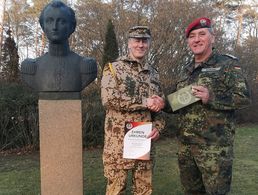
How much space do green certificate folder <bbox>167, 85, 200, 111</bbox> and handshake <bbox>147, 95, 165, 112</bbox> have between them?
11cm

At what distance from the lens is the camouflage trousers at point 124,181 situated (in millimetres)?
3436

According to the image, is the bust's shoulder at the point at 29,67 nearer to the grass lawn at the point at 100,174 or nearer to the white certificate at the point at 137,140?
the white certificate at the point at 137,140

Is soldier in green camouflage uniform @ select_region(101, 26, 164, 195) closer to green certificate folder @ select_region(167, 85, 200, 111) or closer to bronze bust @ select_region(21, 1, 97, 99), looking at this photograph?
green certificate folder @ select_region(167, 85, 200, 111)

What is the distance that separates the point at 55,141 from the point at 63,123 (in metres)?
0.20

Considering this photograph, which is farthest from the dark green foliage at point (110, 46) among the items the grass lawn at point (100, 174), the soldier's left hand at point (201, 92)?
the soldier's left hand at point (201, 92)

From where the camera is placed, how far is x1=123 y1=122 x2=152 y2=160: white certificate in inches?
131

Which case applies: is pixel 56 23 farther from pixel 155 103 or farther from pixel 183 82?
pixel 183 82

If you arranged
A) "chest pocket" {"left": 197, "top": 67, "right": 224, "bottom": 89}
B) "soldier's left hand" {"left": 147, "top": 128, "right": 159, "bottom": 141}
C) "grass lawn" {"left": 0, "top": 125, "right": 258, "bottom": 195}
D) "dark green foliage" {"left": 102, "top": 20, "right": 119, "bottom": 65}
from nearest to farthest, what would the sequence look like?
"chest pocket" {"left": 197, "top": 67, "right": 224, "bottom": 89} < "soldier's left hand" {"left": 147, "top": 128, "right": 159, "bottom": 141} < "grass lawn" {"left": 0, "top": 125, "right": 258, "bottom": 195} < "dark green foliage" {"left": 102, "top": 20, "right": 119, "bottom": 65}

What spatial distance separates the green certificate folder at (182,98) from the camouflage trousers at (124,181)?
0.80 metres

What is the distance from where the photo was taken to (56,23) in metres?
3.40

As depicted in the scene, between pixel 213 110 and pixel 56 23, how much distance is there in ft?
5.57

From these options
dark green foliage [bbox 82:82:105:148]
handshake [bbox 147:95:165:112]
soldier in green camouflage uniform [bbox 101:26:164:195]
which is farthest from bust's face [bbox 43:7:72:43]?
dark green foliage [bbox 82:82:105:148]

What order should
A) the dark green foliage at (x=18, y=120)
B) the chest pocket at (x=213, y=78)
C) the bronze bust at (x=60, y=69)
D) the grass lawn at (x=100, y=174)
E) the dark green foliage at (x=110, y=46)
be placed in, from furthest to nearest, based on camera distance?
the dark green foliage at (x=110, y=46), the dark green foliage at (x=18, y=120), the grass lawn at (x=100, y=174), the bronze bust at (x=60, y=69), the chest pocket at (x=213, y=78)

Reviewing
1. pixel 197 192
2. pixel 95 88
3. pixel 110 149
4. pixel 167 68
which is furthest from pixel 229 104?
pixel 167 68
